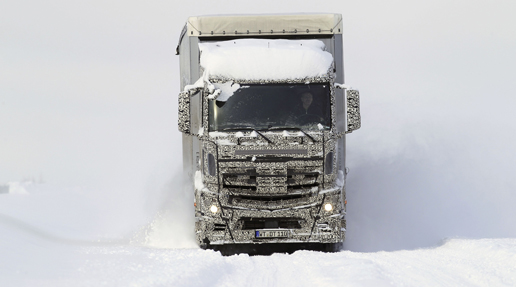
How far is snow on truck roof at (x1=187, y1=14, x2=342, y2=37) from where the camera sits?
12.0 metres

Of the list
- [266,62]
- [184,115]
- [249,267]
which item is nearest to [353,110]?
[266,62]

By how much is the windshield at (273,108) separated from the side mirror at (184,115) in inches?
14.1

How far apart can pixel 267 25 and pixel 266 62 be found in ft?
3.61

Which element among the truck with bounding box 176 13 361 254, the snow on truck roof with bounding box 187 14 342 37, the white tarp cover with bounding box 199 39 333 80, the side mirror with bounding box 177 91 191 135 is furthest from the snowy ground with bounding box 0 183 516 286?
the snow on truck roof with bounding box 187 14 342 37

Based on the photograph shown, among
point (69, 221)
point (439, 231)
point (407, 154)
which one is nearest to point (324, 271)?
point (439, 231)

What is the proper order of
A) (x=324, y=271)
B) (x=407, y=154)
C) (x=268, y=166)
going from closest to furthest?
(x=324, y=271) < (x=268, y=166) < (x=407, y=154)

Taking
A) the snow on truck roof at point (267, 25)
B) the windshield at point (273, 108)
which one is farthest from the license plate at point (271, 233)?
the snow on truck roof at point (267, 25)

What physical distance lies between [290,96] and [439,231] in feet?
20.8

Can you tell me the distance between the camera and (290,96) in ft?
36.0

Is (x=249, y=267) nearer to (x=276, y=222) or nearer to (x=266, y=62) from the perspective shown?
(x=276, y=222)

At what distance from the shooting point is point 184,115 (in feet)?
35.8

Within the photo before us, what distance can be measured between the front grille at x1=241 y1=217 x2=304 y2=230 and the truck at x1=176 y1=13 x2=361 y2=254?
0.02 meters

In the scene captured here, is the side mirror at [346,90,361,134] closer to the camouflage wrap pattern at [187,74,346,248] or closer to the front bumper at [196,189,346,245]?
the camouflage wrap pattern at [187,74,346,248]

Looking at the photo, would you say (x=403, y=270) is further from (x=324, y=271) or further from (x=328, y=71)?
(x=328, y=71)
